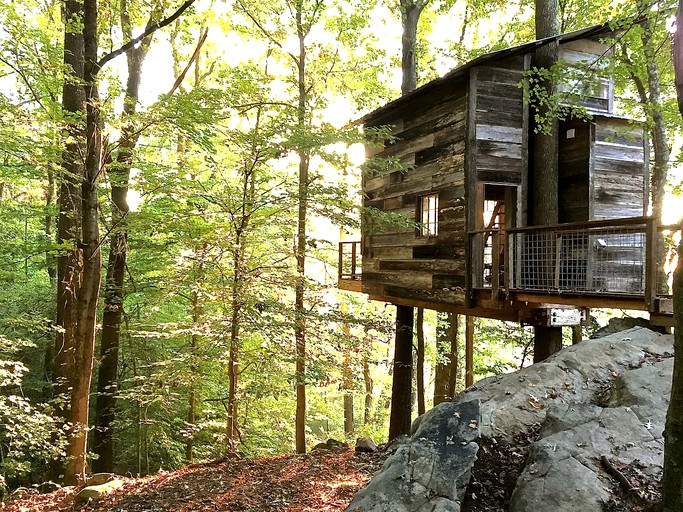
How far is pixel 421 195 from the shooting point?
9.47 metres

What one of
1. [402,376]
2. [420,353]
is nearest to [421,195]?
[420,353]

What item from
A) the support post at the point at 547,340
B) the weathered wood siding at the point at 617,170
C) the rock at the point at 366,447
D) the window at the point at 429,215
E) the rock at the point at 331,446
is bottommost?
the rock at the point at 331,446

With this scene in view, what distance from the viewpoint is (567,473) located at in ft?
11.7

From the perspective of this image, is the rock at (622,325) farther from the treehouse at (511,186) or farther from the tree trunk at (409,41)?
the tree trunk at (409,41)

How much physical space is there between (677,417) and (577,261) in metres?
4.88

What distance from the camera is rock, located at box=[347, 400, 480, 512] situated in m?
3.64

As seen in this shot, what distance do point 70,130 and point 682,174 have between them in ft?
53.4

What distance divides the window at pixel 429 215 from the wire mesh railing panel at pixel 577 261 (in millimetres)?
1577

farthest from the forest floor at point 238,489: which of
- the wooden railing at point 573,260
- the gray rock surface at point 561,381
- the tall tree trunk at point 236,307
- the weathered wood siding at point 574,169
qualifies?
the weathered wood siding at point 574,169

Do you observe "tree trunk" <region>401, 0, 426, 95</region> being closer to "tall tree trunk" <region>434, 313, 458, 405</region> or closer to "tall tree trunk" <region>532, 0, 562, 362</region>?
"tall tree trunk" <region>532, 0, 562, 362</region>

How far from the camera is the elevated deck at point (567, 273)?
18.1 ft

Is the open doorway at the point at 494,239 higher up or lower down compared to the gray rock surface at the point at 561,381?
higher up

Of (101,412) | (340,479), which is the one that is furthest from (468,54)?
(101,412)

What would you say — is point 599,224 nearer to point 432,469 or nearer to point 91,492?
point 432,469
